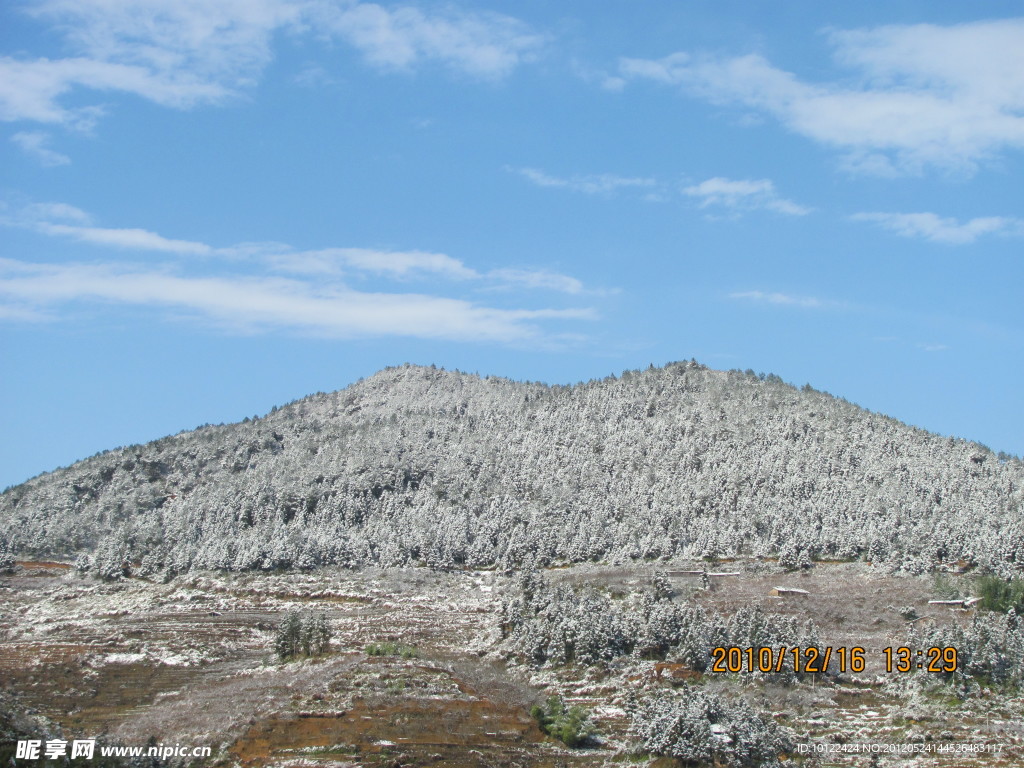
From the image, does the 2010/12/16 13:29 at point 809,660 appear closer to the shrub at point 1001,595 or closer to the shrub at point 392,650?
the shrub at point 1001,595

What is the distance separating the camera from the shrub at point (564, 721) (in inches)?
3462

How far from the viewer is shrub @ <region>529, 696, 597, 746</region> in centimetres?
8794

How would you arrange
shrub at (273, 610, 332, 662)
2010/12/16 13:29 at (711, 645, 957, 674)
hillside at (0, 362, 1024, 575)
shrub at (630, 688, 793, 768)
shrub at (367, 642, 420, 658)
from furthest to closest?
hillside at (0, 362, 1024, 575) → shrub at (273, 610, 332, 662) → shrub at (367, 642, 420, 658) → 2010/12/16 13:29 at (711, 645, 957, 674) → shrub at (630, 688, 793, 768)

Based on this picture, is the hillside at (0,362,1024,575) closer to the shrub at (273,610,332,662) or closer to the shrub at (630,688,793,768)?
the shrub at (273,610,332,662)

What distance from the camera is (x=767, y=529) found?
174m

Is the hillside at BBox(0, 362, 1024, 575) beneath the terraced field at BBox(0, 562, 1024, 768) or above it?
above

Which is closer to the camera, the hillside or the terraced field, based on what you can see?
the terraced field

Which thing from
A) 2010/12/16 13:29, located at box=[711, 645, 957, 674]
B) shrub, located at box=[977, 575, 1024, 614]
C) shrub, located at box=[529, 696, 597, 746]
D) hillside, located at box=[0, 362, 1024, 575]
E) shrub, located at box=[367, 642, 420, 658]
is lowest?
shrub, located at box=[529, 696, 597, 746]

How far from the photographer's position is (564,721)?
303ft

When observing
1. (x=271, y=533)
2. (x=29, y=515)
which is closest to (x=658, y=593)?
(x=271, y=533)

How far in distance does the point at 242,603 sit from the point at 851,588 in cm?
8469

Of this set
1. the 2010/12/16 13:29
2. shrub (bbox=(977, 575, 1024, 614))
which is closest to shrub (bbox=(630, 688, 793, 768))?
the 2010/12/16 13:29

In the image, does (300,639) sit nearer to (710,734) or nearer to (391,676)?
(391,676)

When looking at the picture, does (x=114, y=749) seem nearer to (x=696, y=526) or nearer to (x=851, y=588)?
(x=851, y=588)
